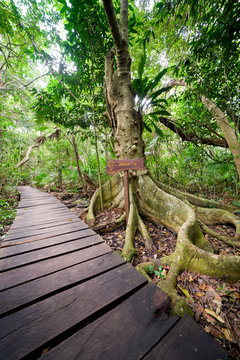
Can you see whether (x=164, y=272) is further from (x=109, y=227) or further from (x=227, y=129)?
(x=227, y=129)

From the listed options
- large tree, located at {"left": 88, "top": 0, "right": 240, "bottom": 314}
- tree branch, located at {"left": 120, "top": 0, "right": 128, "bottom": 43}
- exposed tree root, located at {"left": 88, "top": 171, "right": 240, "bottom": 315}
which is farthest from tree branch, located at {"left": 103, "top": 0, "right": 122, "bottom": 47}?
exposed tree root, located at {"left": 88, "top": 171, "right": 240, "bottom": 315}

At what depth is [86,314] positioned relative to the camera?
97cm

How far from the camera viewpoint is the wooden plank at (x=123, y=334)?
77 cm

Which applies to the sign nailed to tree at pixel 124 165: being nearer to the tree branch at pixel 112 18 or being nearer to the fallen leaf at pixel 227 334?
the fallen leaf at pixel 227 334

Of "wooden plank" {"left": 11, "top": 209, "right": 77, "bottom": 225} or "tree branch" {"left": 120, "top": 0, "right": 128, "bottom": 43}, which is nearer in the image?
"wooden plank" {"left": 11, "top": 209, "right": 77, "bottom": 225}

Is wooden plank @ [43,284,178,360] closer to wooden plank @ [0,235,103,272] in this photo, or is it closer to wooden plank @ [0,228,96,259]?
wooden plank @ [0,235,103,272]

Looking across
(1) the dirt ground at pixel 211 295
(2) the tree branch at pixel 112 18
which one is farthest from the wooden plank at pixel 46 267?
(2) the tree branch at pixel 112 18

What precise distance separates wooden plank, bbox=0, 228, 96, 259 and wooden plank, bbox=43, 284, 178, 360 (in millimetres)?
1235

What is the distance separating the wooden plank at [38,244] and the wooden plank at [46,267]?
34 cm

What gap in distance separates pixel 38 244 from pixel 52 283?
860 mm

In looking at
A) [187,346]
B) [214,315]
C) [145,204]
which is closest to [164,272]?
[214,315]

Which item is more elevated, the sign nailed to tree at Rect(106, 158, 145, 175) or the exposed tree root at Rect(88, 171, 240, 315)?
the sign nailed to tree at Rect(106, 158, 145, 175)

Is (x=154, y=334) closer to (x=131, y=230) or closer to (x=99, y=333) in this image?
(x=99, y=333)

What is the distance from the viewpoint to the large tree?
1.70 metres
